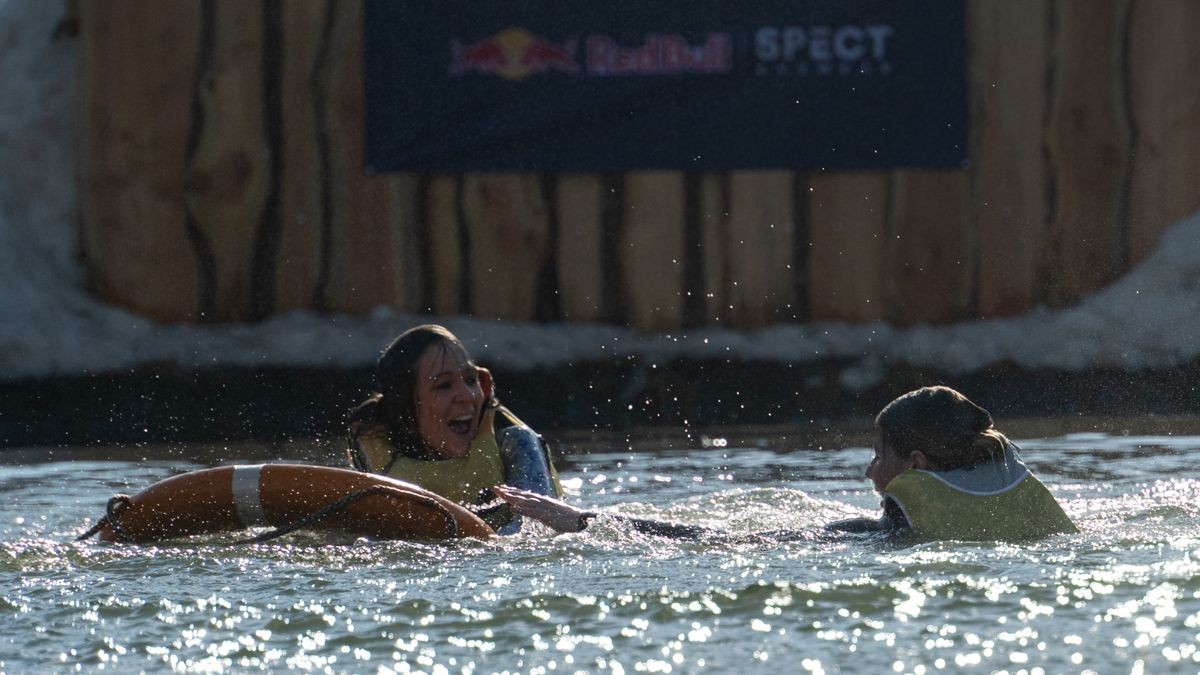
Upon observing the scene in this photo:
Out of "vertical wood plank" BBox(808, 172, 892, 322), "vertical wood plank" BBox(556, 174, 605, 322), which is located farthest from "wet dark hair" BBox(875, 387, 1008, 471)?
"vertical wood plank" BBox(556, 174, 605, 322)

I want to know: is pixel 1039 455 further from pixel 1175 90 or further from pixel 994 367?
pixel 1175 90

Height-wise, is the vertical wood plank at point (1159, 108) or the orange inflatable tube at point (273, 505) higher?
the vertical wood plank at point (1159, 108)

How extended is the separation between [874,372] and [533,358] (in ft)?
6.30

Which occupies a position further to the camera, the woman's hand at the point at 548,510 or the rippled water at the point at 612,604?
the woman's hand at the point at 548,510

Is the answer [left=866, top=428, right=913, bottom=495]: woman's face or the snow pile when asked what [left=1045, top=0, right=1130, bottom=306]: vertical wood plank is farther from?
[left=866, top=428, right=913, bottom=495]: woman's face

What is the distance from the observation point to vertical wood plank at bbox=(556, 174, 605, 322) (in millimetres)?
12664

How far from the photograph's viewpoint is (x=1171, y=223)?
12.9 m

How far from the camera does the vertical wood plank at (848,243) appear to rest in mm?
12648

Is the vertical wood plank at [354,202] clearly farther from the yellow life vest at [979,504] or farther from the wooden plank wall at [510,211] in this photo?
the yellow life vest at [979,504]

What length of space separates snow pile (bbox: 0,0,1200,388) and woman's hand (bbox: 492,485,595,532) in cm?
480

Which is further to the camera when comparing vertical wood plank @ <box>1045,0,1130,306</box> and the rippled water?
vertical wood plank @ <box>1045,0,1130,306</box>

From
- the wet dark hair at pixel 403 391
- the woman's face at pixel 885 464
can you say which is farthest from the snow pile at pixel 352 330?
the woman's face at pixel 885 464

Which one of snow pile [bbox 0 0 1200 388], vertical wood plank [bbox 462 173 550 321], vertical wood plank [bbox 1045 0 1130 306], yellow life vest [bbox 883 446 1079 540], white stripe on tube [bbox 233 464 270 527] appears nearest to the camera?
yellow life vest [bbox 883 446 1079 540]

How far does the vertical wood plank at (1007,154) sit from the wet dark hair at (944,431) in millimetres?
6206
